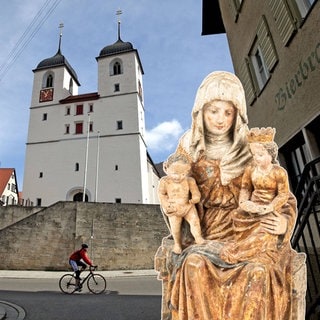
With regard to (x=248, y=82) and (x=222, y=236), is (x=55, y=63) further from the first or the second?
(x=222, y=236)

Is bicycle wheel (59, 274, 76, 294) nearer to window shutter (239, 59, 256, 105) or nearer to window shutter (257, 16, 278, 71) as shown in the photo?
window shutter (239, 59, 256, 105)

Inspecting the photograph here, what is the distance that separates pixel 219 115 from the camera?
1.60 metres

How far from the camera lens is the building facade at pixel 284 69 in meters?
4.97

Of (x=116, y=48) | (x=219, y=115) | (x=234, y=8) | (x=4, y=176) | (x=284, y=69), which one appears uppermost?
(x=116, y=48)

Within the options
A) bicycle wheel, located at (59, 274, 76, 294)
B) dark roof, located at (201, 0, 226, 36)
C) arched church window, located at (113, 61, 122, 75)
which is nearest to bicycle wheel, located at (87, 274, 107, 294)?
bicycle wheel, located at (59, 274, 76, 294)

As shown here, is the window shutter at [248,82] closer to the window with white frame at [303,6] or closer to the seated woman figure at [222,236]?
the window with white frame at [303,6]

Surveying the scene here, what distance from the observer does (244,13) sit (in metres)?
7.62

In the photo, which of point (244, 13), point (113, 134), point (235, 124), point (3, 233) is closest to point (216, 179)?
point (235, 124)

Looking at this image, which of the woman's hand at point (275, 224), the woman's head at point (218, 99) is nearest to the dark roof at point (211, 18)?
the woman's head at point (218, 99)

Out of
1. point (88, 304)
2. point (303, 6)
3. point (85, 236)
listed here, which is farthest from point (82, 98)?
point (303, 6)

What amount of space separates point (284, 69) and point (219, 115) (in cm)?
502

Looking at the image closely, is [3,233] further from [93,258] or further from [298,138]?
[298,138]

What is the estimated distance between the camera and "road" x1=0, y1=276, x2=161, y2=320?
607cm

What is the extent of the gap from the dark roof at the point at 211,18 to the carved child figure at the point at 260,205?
10.2 meters
